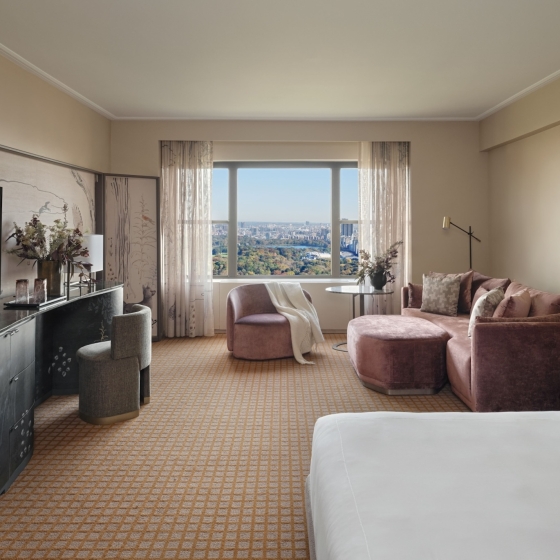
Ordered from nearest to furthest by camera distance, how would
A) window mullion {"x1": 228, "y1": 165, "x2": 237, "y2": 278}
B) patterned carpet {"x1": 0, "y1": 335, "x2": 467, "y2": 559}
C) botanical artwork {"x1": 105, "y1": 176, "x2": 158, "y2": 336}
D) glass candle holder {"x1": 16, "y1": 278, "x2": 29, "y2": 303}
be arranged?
1. patterned carpet {"x1": 0, "y1": 335, "x2": 467, "y2": 559}
2. glass candle holder {"x1": 16, "y1": 278, "x2": 29, "y2": 303}
3. botanical artwork {"x1": 105, "y1": 176, "x2": 158, "y2": 336}
4. window mullion {"x1": 228, "y1": 165, "x2": 237, "y2": 278}

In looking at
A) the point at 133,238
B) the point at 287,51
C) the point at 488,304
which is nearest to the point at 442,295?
the point at 488,304

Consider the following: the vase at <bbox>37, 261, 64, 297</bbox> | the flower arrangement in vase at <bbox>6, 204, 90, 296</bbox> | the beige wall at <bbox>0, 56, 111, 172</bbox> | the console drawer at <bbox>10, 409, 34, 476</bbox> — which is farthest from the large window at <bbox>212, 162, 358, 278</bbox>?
the console drawer at <bbox>10, 409, 34, 476</bbox>

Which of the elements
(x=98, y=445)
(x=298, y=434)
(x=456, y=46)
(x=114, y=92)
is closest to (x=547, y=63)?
(x=456, y=46)

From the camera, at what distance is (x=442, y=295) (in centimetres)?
541

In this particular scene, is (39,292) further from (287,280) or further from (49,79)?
(287,280)

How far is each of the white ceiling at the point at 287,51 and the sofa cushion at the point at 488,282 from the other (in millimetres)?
1983

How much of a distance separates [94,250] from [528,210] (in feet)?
15.2

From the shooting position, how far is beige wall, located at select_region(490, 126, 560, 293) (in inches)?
202

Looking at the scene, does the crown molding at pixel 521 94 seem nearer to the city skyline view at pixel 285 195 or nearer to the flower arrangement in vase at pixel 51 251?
the city skyline view at pixel 285 195

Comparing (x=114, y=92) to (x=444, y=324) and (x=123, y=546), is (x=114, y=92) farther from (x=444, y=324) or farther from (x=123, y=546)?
(x=123, y=546)

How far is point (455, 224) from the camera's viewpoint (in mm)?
6660

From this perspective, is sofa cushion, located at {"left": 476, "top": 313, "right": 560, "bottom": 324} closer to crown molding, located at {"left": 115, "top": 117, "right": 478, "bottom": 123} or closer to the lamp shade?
the lamp shade

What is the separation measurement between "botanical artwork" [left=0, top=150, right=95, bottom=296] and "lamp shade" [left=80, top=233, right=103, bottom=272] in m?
0.50

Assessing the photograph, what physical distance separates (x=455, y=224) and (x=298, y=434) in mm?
4345
